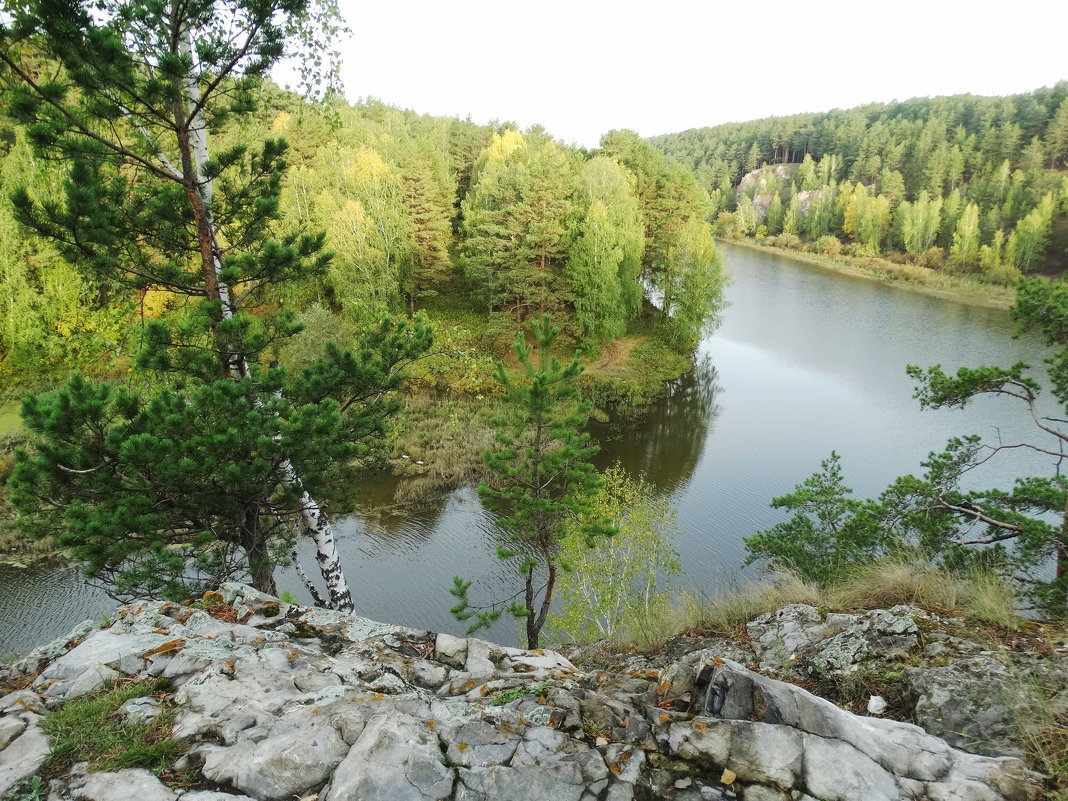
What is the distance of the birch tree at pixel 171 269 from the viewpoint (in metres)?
4.65

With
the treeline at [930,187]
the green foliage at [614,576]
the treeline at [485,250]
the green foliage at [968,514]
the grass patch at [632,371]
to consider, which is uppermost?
the treeline at [930,187]

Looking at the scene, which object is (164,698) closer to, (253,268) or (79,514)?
(79,514)

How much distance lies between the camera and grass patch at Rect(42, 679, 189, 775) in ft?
9.93

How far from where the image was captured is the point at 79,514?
187 inches

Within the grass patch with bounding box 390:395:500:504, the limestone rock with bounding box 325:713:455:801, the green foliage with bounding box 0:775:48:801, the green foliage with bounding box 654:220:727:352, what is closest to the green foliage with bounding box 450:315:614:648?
the limestone rock with bounding box 325:713:455:801

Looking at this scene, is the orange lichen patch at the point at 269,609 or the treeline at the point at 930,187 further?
the treeline at the point at 930,187

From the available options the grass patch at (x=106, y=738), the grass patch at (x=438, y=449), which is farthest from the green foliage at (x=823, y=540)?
the grass patch at (x=438, y=449)

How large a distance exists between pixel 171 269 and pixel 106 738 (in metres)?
4.54

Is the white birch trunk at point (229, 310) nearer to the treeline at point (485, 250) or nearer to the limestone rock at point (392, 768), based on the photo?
the limestone rock at point (392, 768)

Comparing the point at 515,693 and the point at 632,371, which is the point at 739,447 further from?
the point at 515,693

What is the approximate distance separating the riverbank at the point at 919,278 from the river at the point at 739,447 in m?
5.36

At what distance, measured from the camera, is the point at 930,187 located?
61.9m

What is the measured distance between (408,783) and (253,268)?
5.22 meters

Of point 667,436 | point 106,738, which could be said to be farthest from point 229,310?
point 667,436
